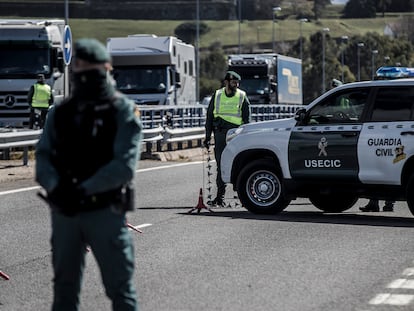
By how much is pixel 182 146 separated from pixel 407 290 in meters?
24.7

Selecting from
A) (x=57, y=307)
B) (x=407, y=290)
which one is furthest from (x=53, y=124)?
(x=407, y=290)

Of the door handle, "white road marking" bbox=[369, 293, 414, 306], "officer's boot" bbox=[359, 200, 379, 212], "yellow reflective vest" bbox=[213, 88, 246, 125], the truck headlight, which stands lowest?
"officer's boot" bbox=[359, 200, 379, 212]

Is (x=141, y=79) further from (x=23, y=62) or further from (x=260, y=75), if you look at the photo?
(x=260, y=75)

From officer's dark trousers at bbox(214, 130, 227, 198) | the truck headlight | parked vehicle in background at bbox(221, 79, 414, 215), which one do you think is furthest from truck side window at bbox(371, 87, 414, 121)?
officer's dark trousers at bbox(214, 130, 227, 198)

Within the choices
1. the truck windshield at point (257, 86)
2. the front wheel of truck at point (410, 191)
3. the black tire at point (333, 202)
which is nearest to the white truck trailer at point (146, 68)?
the truck windshield at point (257, 86)

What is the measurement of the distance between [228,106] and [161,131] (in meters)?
12.6

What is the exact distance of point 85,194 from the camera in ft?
21.0

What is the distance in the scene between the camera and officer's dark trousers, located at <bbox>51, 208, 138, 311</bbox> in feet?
21.2

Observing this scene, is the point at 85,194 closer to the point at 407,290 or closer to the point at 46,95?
the point at 407,290

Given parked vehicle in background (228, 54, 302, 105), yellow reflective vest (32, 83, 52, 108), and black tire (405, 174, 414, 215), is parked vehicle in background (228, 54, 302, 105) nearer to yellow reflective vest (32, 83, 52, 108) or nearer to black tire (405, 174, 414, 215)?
yellow reflective vest (32, 83, 52, 108)

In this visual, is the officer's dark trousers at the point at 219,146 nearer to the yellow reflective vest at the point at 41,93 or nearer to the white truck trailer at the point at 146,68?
the yellow reflective vest at the point at 41,93

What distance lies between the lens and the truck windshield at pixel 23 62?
1291 inches

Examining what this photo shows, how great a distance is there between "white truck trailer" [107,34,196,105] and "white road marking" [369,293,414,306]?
2950 cm

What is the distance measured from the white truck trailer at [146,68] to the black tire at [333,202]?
22432 millimetres
